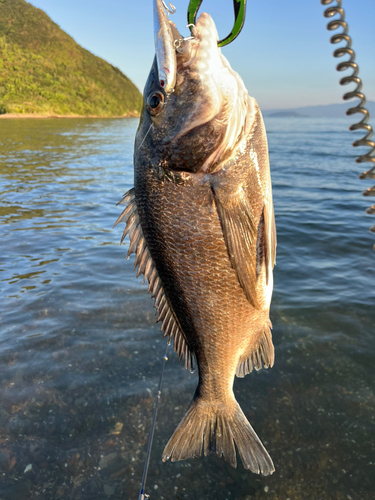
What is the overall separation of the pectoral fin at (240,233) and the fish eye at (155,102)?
53 centimetres

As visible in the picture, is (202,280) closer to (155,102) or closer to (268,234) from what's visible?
(268,234)

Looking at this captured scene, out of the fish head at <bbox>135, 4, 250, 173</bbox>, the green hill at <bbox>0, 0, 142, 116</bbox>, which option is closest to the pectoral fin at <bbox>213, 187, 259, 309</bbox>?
the fish head at <bbox>135, 4, 250, 173</bbox>

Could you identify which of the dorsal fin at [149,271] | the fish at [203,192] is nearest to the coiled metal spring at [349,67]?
the fish at [203,192]

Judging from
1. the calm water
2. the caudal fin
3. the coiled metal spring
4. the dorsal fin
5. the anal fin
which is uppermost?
the coiled metal spring

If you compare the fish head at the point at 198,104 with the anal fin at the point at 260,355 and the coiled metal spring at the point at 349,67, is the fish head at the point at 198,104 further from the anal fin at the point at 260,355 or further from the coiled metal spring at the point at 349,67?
the anal fin at the point at 260,355

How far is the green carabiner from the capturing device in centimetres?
140

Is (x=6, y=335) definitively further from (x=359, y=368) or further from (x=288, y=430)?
(x=359, y=368)

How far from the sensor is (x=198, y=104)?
5.55 ft

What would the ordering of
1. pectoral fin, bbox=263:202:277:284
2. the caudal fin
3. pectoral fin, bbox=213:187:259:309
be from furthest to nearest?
the caudal fin
pectoral fin, bbox=263:202:277:284
pectoral fin, bbox=213:187:259:309

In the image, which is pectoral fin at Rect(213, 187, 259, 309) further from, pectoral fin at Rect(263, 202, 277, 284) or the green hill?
the green hill

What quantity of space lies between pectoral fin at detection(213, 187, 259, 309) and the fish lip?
24.2 inches

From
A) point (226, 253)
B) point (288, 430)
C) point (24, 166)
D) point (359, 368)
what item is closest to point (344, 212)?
point (359, 368)

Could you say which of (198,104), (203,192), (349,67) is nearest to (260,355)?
(203,192)

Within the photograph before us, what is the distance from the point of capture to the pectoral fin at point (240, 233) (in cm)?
171
